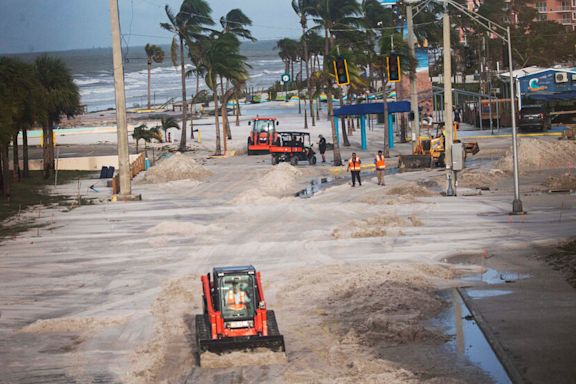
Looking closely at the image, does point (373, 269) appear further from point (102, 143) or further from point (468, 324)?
point (102, 143)

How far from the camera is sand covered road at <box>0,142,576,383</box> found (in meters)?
19.4

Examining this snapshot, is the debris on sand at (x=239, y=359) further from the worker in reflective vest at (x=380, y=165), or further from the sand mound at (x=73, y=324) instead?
the worker in reflective vest at (x=380, y=165)

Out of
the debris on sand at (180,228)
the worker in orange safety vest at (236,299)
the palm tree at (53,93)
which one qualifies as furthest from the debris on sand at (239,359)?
the palm tree at (53,93)

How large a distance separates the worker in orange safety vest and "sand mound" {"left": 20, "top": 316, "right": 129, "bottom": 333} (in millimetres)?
4905

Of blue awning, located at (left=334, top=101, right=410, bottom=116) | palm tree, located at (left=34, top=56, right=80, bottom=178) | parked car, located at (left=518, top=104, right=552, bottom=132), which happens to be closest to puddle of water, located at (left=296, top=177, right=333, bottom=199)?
blue awning, located at (left=334, top=101, right=410, bottom=116)

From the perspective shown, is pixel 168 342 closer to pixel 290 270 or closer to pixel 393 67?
pixel 290 270

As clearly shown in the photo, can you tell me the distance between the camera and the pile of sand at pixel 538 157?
183 ft

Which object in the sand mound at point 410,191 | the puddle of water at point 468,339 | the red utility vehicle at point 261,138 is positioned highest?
the red utility vehicle at point 261,138

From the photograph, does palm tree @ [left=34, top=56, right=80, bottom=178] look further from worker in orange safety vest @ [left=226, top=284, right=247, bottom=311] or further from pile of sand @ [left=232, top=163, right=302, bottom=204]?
worker in orange safety vest @ [left=226, top=284, right=247, bottom=311]

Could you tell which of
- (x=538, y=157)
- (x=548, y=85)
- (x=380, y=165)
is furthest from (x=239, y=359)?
(x=548, y=85)

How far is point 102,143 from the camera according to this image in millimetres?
93250

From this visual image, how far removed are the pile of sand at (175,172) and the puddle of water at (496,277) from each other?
34.2 meters

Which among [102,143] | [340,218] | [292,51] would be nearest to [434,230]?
[340,218]

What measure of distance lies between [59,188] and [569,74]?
47701 millimetres
